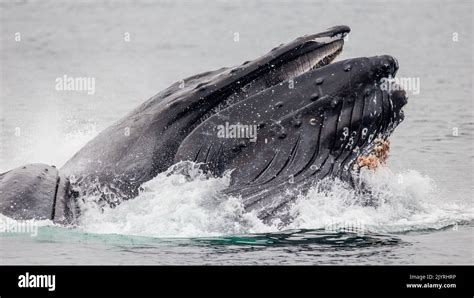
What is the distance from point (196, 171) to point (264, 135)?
2.76 ft

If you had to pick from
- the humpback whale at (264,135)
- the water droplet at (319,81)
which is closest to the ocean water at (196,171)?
the humpback whale at (264,135)

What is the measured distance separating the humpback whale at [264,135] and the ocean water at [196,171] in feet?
0.61

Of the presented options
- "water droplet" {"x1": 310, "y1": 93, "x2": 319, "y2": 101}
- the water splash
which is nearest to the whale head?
"water droplet" {"x1": 310, "y1": 93, "x2": 319, "y2": 101}

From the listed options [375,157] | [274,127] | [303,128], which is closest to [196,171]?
[274,127]

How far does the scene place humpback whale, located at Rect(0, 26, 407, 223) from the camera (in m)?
13.0

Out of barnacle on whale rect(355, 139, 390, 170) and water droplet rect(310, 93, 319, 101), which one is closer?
water droplet rect(310, 93, 319, 101)

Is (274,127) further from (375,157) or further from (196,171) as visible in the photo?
(375,157)

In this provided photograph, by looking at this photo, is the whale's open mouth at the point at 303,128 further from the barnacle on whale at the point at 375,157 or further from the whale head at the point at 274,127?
the barnacle on whale at the point at 375,157

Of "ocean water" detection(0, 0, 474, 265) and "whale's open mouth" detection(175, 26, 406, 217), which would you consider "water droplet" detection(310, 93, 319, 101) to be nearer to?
"whale's open mouth" detection(175, 26, 406, 217)

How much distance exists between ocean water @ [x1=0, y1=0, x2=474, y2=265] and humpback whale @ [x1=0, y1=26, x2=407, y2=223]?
19 cm

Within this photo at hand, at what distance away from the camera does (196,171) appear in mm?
13133

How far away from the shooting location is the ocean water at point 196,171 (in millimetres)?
12789
